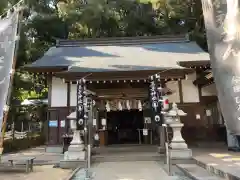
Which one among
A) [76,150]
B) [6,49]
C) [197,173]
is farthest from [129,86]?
[6,49]

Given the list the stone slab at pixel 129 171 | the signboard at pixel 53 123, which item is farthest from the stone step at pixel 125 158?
the signboard at pixel 53 123

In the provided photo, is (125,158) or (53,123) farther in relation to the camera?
(53,123)

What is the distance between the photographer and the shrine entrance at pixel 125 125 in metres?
17.2

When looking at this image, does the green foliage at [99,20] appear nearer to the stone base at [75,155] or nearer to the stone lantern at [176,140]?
the stone lantern at [176,140]

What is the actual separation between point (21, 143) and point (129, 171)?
922 centimetres

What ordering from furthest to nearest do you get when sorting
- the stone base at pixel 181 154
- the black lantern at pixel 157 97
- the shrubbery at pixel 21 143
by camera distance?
the shrubbery at pixel 21 143 < the stone base at pixel 181 154 < the black lantern at pixel 157 97

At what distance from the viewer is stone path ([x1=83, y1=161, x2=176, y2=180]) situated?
23.1 feet

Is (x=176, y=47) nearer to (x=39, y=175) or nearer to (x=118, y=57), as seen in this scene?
(x=118, y=57)

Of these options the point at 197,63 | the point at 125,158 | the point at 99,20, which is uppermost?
the point at 99,20

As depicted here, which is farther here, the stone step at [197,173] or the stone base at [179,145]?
the stone base at [179,145]

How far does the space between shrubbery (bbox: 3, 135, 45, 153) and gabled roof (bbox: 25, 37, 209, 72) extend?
4.63 m

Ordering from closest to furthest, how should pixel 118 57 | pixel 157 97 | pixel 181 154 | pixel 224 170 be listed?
pixel 224 170, pixel 157 97, pixel 181 154, pixel 118 57

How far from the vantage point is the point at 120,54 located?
537 inches

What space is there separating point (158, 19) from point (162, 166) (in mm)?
15530
